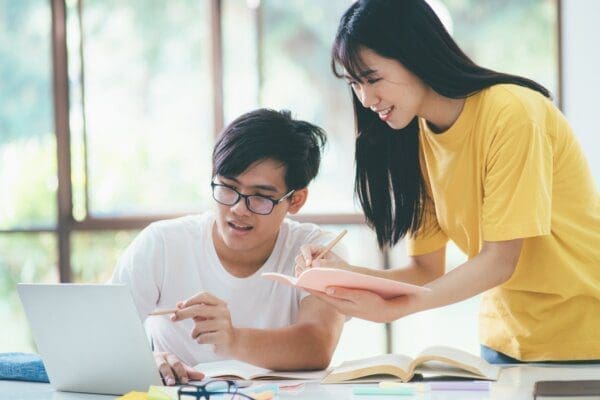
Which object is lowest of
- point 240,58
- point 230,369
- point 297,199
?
point 230,369

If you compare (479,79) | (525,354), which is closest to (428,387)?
(525,354)

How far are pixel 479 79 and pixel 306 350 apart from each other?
71 centimetres

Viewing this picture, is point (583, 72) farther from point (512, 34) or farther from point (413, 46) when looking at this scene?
point (413, 46)

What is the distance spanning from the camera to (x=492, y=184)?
1.87 metres

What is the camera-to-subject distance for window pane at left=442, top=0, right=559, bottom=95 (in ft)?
13.6

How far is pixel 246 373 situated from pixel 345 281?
354 millimetres

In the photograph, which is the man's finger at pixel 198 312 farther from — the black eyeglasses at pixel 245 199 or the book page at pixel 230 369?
the black eyeglasses at pixel 245 199

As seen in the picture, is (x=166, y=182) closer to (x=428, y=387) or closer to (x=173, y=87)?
(x=173, y=87)

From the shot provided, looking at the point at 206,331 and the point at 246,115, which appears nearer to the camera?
the point at 206,331

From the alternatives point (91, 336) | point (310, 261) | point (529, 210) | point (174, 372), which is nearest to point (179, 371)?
point (174, 372)

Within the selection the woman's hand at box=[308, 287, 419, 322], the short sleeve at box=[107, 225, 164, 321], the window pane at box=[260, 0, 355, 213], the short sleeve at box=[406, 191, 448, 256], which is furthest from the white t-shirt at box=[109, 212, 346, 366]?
the window pane at box=[260, 0, 355, 213]

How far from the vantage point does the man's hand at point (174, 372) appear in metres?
1.89

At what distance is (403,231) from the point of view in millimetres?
2197

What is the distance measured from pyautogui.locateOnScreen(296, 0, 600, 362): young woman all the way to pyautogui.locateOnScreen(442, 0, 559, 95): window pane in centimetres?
221
